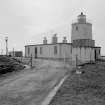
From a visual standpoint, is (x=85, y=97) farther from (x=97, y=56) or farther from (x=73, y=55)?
(x=97, y=56)

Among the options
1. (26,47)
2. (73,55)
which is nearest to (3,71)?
(73,55)

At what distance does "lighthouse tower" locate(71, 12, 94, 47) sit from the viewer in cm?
3743

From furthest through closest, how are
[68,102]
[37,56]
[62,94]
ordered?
[37,56] → [62,94] → [68,102]

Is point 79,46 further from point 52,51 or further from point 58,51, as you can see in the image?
point 52,51

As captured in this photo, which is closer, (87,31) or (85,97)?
(85,97)

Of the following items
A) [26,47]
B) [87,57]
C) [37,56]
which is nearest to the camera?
[87,57]

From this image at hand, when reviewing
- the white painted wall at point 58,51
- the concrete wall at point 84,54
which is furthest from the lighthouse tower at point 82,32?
the white painted wall at point 58,51

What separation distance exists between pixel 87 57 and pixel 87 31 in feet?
20.6

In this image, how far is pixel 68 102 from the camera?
7172 millimetres

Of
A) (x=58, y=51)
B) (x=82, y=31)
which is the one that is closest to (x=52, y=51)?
(x=58, y=51)

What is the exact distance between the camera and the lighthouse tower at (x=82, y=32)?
37428 millimetres

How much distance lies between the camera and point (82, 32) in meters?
37.6

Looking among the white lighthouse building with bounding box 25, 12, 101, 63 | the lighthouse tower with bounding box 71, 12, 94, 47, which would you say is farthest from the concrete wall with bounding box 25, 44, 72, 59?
the lighthouse tower with bounding box 71, 12, 94, 47

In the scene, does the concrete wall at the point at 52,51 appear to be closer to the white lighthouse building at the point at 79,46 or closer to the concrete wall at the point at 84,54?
the white lighthouse building at the point at 79,46
